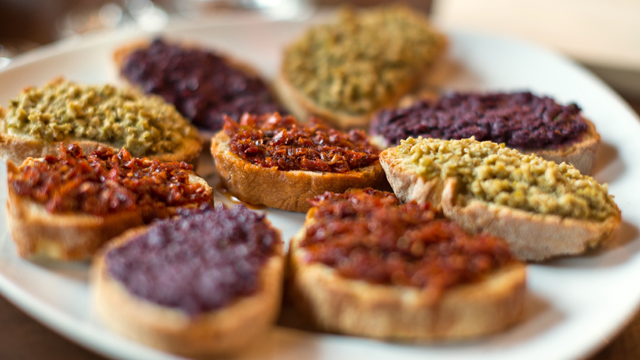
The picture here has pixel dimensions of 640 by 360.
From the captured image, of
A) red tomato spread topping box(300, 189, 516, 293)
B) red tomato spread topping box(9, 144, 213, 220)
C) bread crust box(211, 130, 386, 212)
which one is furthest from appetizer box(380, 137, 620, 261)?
red tomato spread topping box(9, 144, 213, 220)

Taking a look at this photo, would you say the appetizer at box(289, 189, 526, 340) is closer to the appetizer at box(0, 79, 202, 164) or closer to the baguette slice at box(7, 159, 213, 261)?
the baguette slice at box(7, 159, 213, 261)

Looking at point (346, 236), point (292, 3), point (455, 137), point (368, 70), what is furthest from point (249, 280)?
point (292, 3)

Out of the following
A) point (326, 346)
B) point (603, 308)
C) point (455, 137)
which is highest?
point (455, 137)

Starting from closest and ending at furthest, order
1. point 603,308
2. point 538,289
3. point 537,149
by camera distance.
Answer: point 603,308
point 538,289
point 537,149

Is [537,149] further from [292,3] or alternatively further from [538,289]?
[292,3]

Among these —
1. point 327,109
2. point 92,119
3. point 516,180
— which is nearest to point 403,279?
point 516,180

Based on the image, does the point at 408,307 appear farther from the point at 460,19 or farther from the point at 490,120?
the point at 460,19

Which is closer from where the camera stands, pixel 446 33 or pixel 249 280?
pixel 249 280

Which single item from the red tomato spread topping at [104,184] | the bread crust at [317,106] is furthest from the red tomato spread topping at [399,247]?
the bread crust at [317,106]
